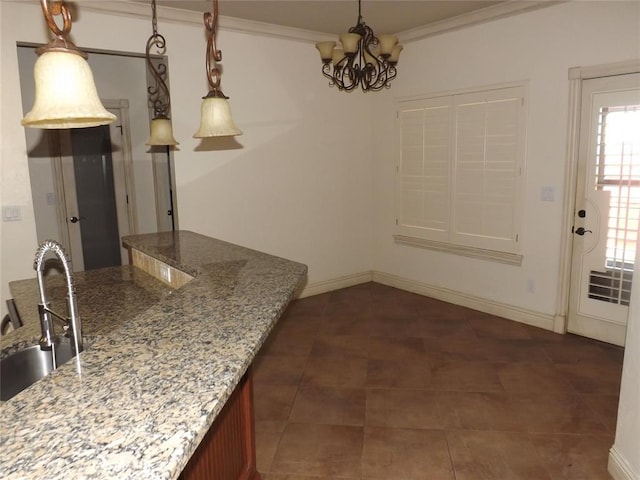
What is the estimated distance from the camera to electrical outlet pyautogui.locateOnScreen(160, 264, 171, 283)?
251cm

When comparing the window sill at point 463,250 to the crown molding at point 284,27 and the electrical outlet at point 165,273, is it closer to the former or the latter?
the crown molding at point 284,27

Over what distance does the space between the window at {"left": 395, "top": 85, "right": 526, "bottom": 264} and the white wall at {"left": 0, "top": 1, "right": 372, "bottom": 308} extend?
648mm

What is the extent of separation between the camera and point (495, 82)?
4.24 metres

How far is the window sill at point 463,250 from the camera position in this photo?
14.3 ft

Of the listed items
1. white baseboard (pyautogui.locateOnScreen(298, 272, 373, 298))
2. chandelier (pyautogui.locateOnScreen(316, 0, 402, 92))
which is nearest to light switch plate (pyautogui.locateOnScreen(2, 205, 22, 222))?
chandelier (pyautogui.locateOnScreen(316, 0, 402, 92))

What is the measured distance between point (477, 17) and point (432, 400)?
3.37 meters

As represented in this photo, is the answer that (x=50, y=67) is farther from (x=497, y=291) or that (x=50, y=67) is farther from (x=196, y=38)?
(x=497, y=291)

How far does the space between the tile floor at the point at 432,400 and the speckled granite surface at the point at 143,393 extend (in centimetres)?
124

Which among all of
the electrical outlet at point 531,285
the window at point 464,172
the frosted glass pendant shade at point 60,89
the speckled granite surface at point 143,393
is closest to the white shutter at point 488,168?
the window at point 464,172

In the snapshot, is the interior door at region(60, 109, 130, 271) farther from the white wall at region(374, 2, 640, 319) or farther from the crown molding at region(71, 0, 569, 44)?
the white wall at region(374, 2, 640, 319)

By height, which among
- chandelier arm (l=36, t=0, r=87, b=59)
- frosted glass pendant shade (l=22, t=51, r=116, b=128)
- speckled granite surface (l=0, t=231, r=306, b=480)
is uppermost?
chandelier arm (l=36, t=0, r=87, b=59)

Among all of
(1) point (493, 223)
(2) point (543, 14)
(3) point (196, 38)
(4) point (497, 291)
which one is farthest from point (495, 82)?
(3) point (196, 38)

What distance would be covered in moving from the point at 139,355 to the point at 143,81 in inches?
169

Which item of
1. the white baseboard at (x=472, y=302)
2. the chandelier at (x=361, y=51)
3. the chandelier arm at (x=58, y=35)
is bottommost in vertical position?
the white baseboard at (x=472, y=302)
